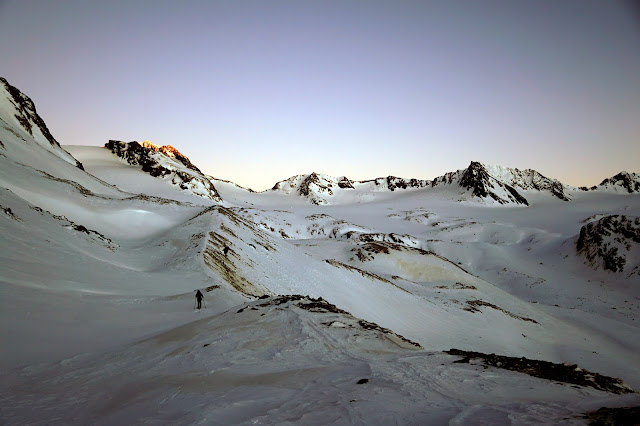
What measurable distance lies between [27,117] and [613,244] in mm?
113088

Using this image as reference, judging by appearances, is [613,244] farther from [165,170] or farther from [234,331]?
[165,170]

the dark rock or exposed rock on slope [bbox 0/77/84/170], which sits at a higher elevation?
exposed rock on slope [bbox 0/77/84/170]

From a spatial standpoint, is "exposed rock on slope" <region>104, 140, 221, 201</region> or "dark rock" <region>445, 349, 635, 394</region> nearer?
"dark rock" <region>445, 349, 635, 394</region>

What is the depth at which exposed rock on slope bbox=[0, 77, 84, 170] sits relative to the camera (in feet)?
194

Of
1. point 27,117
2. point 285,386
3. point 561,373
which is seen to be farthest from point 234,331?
point 27,117

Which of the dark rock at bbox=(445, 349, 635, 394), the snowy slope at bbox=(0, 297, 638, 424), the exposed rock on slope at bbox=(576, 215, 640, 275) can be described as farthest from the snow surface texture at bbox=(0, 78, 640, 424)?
the exposed rock on slope at bbox=(576, 215, 640, 275)

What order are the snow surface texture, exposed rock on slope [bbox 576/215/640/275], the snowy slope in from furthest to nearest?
1. exposed rock on slope [bbox 576/215/640/275]
2. the snow surface texture
3. the snowy slope

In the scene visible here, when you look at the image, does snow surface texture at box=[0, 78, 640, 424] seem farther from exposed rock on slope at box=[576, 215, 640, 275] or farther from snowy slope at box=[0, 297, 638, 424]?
exposed rock on slope at box=[576, 215, 640, 275]

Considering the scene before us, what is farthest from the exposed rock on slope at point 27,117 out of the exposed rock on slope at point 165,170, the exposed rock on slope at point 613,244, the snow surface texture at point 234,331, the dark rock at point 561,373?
the exposed rock on slope at point 613,244

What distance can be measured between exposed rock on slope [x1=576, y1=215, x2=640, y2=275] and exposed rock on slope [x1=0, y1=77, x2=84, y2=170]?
339 ft

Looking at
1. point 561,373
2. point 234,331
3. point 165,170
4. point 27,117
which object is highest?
point 27,117

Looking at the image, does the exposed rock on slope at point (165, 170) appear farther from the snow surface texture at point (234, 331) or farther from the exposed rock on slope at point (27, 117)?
the snow surface texture at point (234, 331)

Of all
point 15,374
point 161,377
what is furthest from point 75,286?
point 161,377

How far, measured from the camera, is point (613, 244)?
64.8 meters
